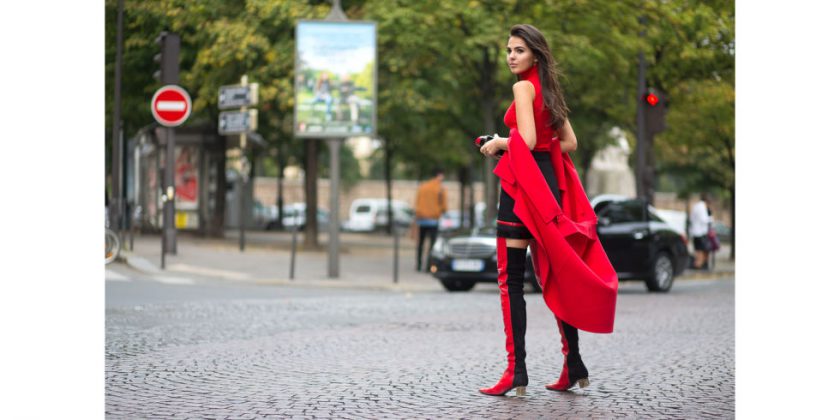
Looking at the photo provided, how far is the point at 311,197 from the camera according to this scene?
26.9 metres

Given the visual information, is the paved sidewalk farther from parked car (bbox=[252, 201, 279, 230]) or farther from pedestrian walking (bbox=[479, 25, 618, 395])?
parked car (bbox=[252, 201, 279, 230])

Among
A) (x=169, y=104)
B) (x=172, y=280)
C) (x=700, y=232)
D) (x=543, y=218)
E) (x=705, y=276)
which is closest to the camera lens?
(x=543, y=218)

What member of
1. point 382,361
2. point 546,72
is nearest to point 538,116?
point 546,72

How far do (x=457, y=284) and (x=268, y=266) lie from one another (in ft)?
15.8

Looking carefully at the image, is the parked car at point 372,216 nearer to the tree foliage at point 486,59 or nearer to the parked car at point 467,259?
the tree foliage at point 486,59

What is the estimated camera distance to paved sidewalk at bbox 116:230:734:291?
16.8 m

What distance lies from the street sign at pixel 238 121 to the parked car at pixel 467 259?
4652 mm

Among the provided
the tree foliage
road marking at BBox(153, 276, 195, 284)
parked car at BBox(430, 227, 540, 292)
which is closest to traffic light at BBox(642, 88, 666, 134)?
the tree foliage

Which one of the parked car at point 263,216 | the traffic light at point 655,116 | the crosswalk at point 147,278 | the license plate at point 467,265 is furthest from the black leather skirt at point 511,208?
the parked car at point 263,216

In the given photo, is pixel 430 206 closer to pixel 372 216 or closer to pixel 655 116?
pixel 655 116

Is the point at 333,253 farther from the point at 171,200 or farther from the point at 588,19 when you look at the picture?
the point at 588,19

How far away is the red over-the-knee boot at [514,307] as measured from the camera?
5.65 m

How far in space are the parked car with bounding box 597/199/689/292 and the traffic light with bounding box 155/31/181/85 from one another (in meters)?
9.63
